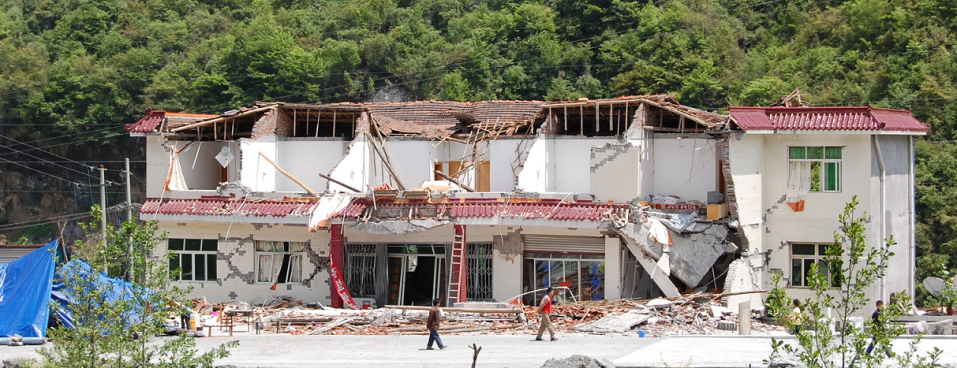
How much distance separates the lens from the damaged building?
96.1ft

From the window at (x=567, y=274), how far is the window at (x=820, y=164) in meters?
6.01

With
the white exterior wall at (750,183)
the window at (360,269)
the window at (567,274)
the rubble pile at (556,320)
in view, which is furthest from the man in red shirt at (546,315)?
the window at (360,269)

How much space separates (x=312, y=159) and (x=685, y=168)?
11.4 meters

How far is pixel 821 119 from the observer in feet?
95.8

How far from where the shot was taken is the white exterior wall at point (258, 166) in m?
32.2

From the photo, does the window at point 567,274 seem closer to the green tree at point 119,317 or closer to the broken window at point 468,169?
the broken window at point 468,169

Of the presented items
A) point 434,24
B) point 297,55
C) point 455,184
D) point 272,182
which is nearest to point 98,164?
point 297,55

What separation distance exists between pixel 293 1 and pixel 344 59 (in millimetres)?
14468

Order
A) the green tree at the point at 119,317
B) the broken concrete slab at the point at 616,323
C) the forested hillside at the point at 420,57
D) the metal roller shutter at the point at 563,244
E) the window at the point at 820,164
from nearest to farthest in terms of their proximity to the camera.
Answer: the green tree at the point at 119,317 → the broken concrete slab at the point at 616,323 → the window at the point at 820,164 → the metal roller shutter at the point at 563,244 → the forested hillside at the point at 420,57

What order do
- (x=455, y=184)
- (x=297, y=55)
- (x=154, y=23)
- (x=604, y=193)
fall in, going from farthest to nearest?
(x=154, y=23), (x=297, y=55), (x=455, y=184), (x=604, y=193)

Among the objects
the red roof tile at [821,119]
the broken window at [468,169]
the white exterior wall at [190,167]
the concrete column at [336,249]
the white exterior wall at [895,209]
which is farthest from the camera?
the white exterior wall at [190,167]

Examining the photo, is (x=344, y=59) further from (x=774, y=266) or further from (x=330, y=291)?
(x=774, y=266)

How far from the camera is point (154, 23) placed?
3086 inches

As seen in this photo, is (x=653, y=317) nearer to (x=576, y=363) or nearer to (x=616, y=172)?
(x=616, y=172)
